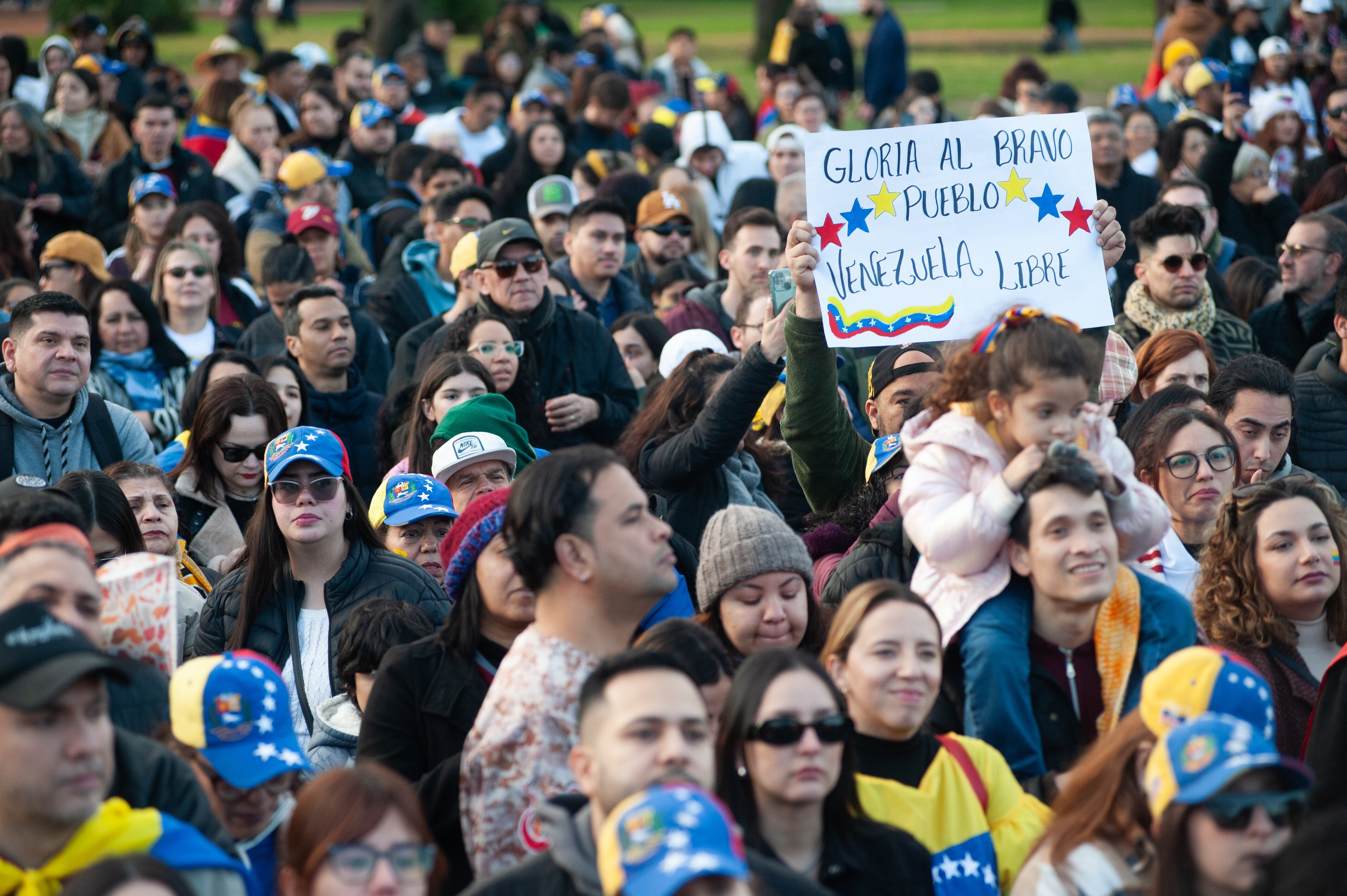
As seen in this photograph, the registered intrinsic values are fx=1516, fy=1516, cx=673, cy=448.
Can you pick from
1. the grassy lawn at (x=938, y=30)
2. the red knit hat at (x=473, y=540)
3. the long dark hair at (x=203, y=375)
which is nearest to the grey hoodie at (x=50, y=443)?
the long dark hair at (x=203, y=375)

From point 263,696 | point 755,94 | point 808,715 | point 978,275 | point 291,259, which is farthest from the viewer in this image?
point 755,94

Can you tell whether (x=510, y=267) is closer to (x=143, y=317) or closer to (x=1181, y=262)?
(x=143, y=317)

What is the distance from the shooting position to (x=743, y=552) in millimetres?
4742

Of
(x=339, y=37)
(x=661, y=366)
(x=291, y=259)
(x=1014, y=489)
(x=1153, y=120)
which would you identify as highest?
(x=339, y=37)

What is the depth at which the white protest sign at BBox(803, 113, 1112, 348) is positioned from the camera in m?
5.21

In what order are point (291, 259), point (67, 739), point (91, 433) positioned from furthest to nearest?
1. point (291, 259)
2. point (91, 433)
3. point (67, 739)

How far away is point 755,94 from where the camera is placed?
24344 mm

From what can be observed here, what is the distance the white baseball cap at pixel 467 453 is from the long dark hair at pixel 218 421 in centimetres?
95

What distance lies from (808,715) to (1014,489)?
919 millimetres

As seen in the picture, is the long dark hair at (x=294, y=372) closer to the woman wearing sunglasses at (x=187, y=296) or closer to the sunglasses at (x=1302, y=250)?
the woman wearing sunglasses at (x=187, y=296)

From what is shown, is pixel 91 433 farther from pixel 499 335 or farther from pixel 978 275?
pixel 978 275

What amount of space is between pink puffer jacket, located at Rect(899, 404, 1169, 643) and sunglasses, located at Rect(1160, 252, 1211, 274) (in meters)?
3.93

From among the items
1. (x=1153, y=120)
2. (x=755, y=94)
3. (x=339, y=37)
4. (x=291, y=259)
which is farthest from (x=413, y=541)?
(x=755, y=94)

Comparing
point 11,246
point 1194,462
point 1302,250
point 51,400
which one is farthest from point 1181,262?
point 11,246
